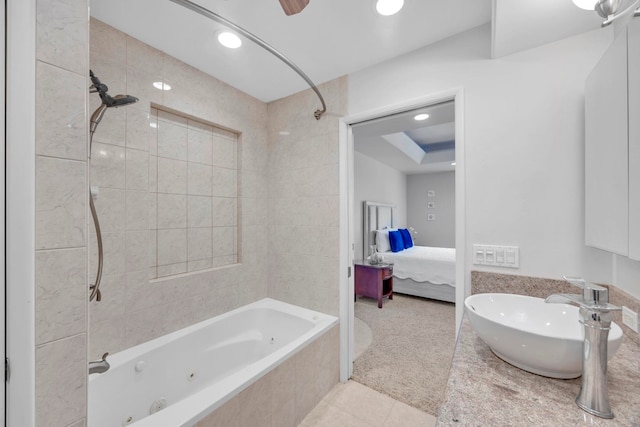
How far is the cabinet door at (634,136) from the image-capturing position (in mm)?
798

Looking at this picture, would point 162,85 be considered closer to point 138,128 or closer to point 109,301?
point 138,128

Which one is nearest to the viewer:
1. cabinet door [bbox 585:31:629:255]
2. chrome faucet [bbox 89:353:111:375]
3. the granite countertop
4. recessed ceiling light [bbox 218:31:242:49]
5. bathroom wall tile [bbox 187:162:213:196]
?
the granite countertop

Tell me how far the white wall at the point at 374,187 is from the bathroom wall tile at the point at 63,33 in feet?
10.5

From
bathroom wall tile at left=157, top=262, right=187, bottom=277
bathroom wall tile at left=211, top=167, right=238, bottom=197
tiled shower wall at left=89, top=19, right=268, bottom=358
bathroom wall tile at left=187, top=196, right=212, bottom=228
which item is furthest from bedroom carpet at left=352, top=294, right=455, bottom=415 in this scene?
bathroom wall tile at left=211, top=167, right=238, bottom=197

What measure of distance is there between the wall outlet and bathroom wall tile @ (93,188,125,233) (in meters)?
2.52

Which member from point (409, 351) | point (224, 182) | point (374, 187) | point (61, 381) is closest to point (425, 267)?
point (409, 351)

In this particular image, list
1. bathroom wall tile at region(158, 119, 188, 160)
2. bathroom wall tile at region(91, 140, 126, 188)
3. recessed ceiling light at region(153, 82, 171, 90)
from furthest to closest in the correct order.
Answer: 1. bathroom wall tile at region(158, 119, 188, 160)
2. recessed ceiling light at region(153, 82, 171, 90)
3. bathroom wall tile at region(91, 140, 126, 188)

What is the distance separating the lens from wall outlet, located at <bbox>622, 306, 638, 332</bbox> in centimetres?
96

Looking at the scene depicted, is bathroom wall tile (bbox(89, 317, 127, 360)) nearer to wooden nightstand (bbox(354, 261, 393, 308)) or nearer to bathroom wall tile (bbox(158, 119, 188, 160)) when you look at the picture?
bathroom wall tile (bbox(158, 119, 188, 160))

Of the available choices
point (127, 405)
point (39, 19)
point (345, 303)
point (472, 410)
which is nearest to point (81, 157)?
point (39, 19)

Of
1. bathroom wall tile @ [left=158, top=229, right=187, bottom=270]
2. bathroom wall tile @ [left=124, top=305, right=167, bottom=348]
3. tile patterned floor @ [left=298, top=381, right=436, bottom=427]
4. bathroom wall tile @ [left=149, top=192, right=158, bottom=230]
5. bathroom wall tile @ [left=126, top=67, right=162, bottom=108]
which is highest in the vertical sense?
bathroom wall tile @ [left=126, top=67, right=162, bottom=108]

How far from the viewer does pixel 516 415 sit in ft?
2.10

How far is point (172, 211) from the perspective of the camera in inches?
76.2

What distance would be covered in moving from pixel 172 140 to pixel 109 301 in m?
1.16
